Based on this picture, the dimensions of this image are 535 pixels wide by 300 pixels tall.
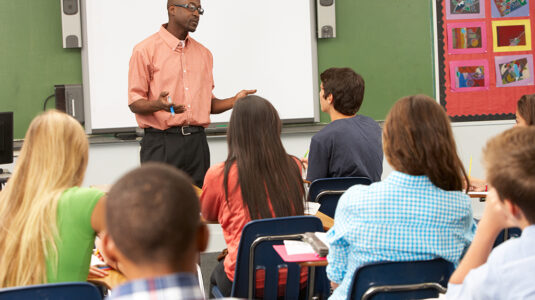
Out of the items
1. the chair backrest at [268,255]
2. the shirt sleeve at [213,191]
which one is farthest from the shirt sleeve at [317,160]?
the chair backrest at [268,255]

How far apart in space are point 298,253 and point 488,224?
67cm

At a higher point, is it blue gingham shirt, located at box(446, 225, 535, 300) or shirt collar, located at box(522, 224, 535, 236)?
shirt collar, located at box(522, 224, 535, 236)

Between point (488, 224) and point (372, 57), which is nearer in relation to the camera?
point (488, 224)

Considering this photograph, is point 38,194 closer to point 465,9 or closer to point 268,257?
point 268,257

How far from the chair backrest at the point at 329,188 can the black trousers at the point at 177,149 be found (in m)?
1.29

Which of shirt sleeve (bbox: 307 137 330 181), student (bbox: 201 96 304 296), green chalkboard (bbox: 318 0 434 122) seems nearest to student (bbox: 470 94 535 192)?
shirt sleeve (bbox: 307 137 330 181)

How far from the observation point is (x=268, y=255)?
93.5 inches

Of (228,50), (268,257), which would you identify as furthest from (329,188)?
(228,50)

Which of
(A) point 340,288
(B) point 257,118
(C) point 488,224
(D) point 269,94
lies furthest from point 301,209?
(D) point 269,94

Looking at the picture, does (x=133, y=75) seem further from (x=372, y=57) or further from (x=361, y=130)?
(x=372, y=57)

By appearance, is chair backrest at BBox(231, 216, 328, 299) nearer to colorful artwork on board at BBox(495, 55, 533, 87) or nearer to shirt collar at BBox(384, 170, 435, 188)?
shirt collar at BBox(384, 170, 435, 188)

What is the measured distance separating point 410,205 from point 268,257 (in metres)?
0.68

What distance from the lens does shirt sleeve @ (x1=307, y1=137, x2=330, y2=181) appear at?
358 cm

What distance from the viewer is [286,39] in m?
5.36
